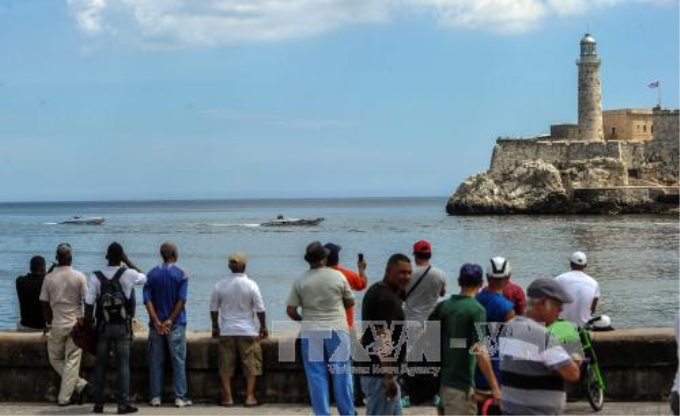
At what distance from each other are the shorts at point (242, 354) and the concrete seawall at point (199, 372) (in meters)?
0.21

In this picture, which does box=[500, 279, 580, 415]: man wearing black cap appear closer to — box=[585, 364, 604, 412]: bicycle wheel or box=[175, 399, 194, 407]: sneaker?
box=[585, 364, 604, 412]: bicycle wheel

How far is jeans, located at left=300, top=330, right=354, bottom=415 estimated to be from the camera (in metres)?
8.30

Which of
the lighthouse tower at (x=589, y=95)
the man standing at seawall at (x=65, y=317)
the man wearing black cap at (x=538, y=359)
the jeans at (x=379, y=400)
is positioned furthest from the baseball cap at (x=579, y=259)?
the lighthouse tower at (x=589, y=95)

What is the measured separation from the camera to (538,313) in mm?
5754

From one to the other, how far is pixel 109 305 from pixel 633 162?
331 ft

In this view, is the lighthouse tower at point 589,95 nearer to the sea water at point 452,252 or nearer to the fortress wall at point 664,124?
the fortress wall at point 664,124

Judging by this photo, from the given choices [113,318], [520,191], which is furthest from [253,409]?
[520,191]

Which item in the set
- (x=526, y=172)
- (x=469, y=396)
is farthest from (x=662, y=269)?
(x=526, y=172)

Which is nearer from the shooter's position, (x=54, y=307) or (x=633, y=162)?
(x=54, y=307)

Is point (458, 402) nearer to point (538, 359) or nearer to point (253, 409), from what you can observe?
point (538, 359)

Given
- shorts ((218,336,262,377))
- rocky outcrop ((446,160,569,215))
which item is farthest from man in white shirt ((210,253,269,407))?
rocky outcrop ((446,160,569,215))

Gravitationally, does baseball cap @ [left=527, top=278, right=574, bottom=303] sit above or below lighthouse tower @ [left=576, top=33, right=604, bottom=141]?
below

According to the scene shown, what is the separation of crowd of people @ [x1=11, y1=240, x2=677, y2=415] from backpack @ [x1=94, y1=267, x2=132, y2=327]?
11 millimetres

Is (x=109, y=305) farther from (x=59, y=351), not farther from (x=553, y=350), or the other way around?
(x=553, y=350)
